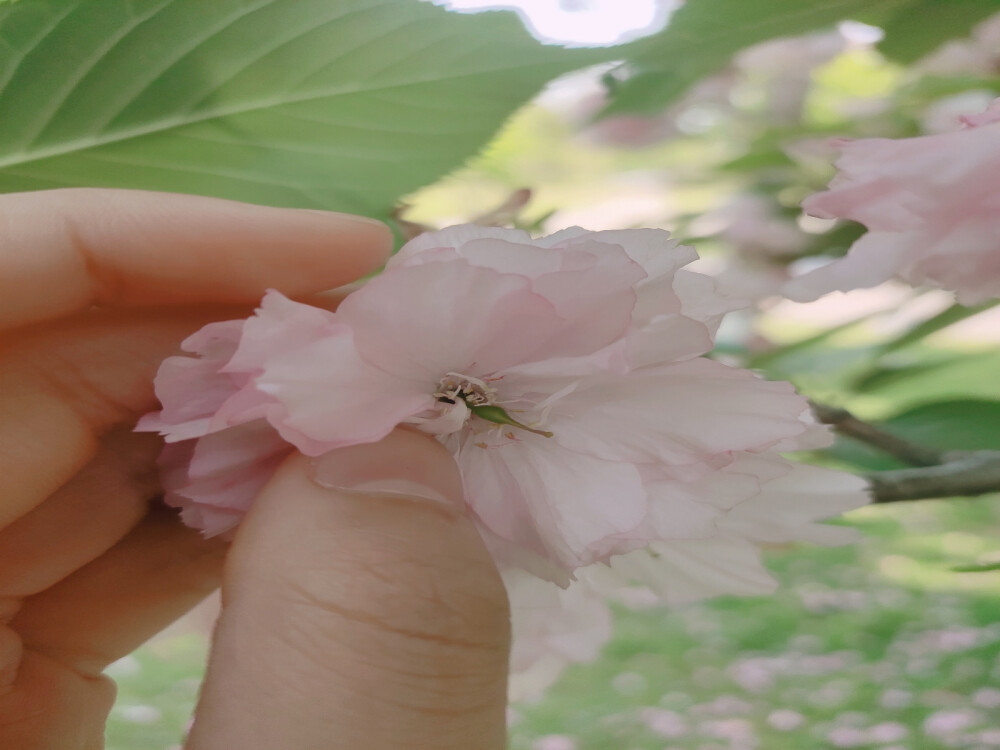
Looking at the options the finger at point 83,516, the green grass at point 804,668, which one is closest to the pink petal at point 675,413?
the finger at point 83,516

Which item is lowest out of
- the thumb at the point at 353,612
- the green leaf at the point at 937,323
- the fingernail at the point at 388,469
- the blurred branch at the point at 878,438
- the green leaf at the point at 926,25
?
the thumb at the point at 353,612

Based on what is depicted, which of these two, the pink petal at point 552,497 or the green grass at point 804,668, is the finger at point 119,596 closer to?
the pink petal at point 552,497

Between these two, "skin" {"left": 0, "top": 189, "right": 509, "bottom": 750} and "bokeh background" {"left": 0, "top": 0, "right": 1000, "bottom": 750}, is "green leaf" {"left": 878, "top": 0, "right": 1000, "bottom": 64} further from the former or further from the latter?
"skin" {"left": 0, "top": 189, "right": 509, "bottom": 750}

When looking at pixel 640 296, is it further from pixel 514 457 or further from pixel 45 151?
pixel 45 151

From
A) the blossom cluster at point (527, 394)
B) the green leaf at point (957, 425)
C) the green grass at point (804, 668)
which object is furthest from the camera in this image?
the green grass at point (804, 668)

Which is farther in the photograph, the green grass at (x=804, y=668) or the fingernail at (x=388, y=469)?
the green grass at (x=804, y=668)

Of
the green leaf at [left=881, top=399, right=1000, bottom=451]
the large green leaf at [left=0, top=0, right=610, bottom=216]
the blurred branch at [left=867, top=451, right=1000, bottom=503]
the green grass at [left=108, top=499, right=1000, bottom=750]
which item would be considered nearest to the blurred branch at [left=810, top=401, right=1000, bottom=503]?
the blurred branch at [left=867, top=451, right=1000, bottom=503]
